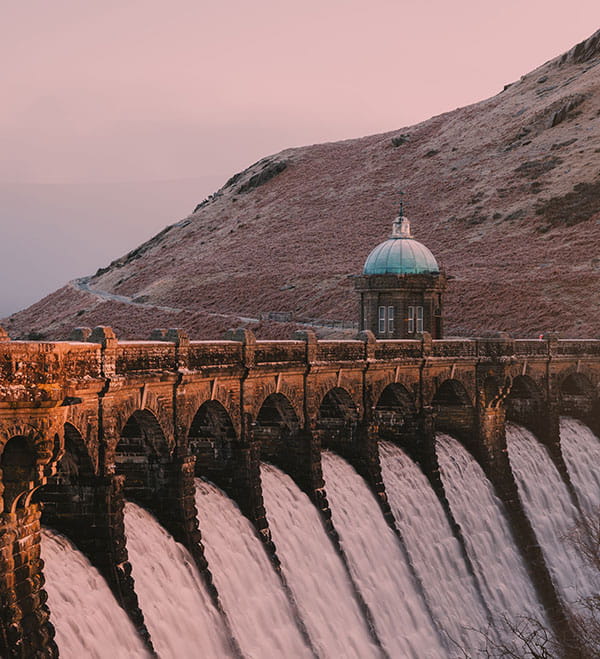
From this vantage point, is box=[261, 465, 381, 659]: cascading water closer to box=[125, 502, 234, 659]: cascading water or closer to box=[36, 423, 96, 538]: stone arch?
box=[125, 502, 234, 659]: cascading water

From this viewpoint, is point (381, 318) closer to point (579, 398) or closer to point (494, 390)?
point (494, 390)

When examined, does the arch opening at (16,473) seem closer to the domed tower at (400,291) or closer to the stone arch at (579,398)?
the domed tower at (400,291)

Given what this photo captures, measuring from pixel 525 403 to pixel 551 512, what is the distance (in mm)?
8760

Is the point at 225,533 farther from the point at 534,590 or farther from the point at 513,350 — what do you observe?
the point at 513,350

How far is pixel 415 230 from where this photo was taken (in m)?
141

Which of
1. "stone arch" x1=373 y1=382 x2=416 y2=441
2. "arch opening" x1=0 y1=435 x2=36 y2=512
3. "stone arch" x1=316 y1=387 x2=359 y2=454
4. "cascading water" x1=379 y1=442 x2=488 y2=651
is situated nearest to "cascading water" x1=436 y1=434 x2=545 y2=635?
"cascading water" x1=379 y1=442 x2=488 y2=651

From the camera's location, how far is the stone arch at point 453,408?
168ft

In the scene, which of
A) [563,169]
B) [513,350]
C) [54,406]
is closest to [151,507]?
[54,406]

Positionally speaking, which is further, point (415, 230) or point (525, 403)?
point (415, 230)

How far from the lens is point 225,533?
100ft

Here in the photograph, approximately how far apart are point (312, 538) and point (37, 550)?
1510 centimetres

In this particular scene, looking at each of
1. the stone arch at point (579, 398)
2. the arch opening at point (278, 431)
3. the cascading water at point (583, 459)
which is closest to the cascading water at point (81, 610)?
the arch opening at point (278, 431)

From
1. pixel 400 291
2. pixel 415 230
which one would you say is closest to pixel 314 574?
pixel 400 291

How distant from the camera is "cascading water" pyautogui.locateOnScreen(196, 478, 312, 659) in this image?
28.5 m
